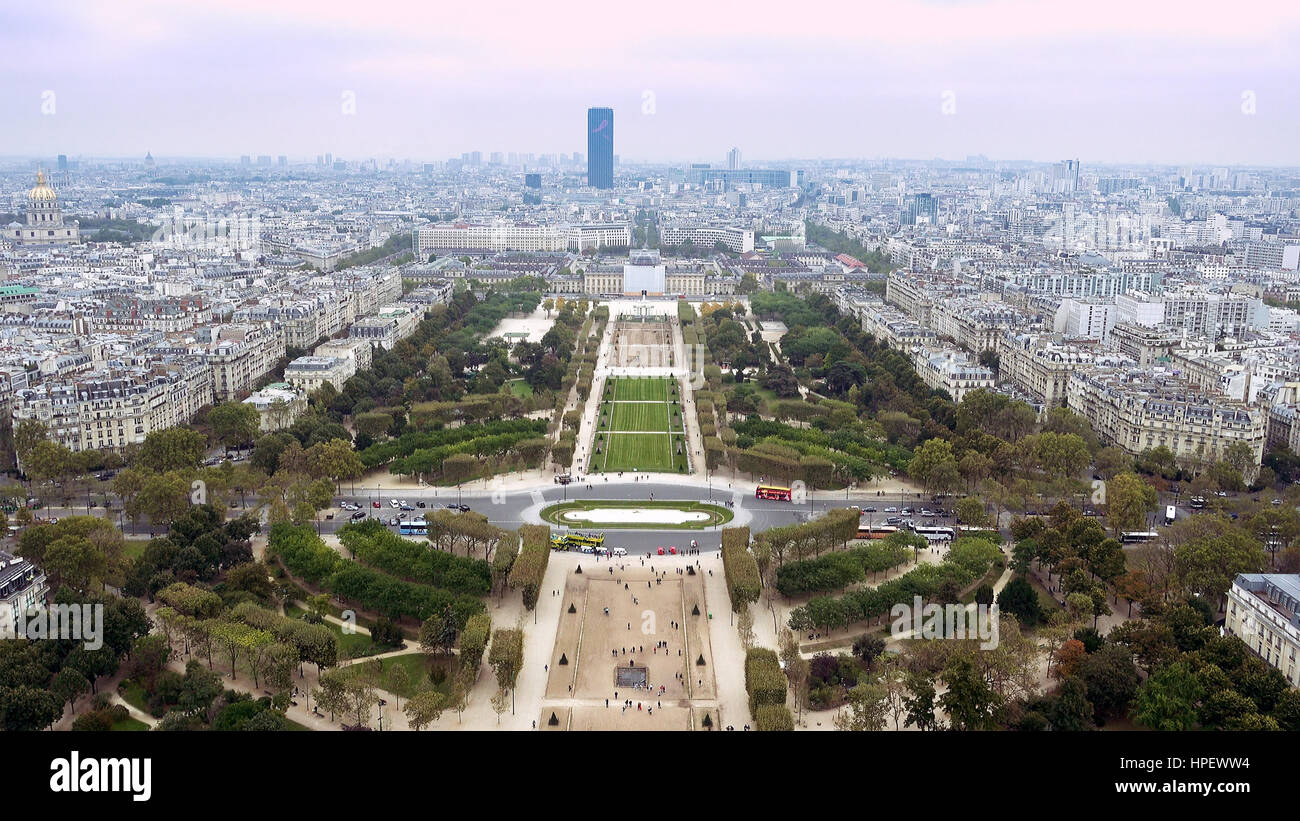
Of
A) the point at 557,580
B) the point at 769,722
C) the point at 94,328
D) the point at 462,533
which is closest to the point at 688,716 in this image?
the point at 769,722

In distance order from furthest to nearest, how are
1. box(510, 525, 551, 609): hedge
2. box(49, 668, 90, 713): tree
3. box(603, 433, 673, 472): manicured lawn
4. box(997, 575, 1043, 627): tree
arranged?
box(603, 433, 673, 472): manicured lawn → box(510, 525, 551, 609): hedge → box(997, 575, 1043, 627): tree → box(49, 668, 90, 713): tree

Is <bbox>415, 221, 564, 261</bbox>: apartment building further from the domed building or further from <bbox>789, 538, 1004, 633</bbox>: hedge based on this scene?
<bbox>789, 538, 1004, 633</bbox>: hedge

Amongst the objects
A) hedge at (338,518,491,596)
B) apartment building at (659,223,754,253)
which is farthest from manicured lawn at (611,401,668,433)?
apartment building at (659,223,754,253)

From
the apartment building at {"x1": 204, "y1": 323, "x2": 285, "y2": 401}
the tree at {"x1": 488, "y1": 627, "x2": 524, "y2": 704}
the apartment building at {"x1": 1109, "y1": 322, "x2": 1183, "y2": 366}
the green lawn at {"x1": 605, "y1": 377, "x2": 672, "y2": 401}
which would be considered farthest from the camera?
the apartment building at {"x1": 1109, "y1": 322, "x2": 1183, "y2": 366}

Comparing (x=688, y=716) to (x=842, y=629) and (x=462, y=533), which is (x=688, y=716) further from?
(x=462, y=533)

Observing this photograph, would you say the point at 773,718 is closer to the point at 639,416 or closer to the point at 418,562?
the point at 418,562

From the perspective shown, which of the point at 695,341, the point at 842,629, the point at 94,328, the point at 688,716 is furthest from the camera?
the point at 695,341

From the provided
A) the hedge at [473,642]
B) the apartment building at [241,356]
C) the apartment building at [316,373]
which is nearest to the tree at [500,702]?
the hedge at [473,642]
